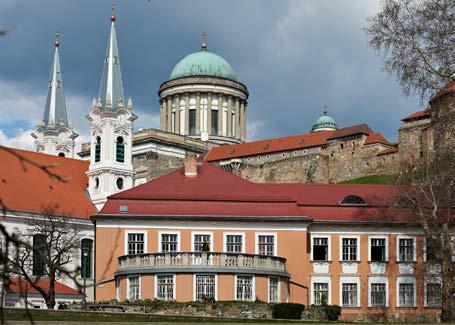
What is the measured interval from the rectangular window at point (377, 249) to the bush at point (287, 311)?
11397 millimetres

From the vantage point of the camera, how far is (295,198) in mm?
49594

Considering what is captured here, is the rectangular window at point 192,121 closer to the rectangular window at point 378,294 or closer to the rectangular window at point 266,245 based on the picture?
the rectangular window at point 266,245

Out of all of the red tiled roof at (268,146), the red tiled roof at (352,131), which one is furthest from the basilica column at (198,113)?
the red tiled roof at (352,131)

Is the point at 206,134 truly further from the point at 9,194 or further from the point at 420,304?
the point at 420,304

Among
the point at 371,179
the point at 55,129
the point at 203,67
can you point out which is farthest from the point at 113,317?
the point at 203,67

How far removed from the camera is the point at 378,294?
4709 cm

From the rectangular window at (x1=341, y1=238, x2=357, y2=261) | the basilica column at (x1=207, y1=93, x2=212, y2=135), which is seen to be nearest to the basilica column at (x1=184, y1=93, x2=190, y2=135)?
the basilica column at (x1=207, y1=93, x2=212, y2=135)

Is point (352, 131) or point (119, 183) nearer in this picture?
point (119, 183)

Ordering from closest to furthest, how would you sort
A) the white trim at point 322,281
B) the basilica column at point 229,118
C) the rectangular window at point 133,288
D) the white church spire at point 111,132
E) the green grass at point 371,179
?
the rectangular window at point 133,288, the white trim at point 322,281, the white church spire at point 111,132, the green grass at point 371,179, the basilica column at point 229,118

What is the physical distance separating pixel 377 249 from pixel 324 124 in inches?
3771

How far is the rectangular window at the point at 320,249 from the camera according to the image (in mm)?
47906

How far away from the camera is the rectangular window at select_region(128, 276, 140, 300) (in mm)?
43938

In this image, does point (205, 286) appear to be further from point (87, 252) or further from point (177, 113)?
point (177, 113)

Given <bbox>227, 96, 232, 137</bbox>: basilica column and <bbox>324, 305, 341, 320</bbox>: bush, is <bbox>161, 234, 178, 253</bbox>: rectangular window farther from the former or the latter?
<bbox>227, 96, 232, 137</bbox>: basilica column
